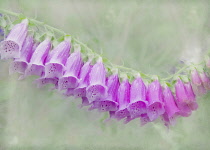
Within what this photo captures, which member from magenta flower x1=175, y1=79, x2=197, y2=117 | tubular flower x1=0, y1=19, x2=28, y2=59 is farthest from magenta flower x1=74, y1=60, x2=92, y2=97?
magenta flower x1=175, y1=79, x2=197, y2=117

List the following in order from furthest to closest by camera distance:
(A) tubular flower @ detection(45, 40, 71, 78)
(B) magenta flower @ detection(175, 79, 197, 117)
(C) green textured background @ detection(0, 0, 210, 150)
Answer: (C) green textured background @ detection(0, 0, 210, 150) → (B) magenta flower @ detection(175, 79, 197, 117) → (A) tubular flower @ detection(45, 40, 71, 78)

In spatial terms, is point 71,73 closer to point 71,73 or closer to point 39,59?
point 71,73

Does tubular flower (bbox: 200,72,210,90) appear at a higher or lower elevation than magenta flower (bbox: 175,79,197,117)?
higher

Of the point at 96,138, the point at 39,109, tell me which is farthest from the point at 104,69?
the point at 39,109

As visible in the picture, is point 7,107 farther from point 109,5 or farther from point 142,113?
point 109,5

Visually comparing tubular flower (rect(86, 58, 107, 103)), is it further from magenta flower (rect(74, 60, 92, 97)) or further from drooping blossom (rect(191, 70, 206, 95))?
drooping blossom (rect(191, 70, 206, 95))

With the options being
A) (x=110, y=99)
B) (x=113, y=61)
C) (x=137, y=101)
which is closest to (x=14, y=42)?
(x=110, y=99)

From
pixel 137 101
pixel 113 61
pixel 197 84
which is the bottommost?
pixel 137 101
